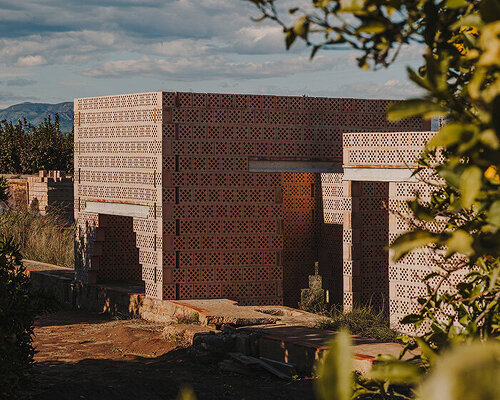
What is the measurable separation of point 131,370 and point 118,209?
4463mm

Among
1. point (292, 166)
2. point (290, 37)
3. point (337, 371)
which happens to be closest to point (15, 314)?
point (290, 37)

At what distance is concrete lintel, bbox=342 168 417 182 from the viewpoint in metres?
9.76

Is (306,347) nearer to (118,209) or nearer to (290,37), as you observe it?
(118,209)

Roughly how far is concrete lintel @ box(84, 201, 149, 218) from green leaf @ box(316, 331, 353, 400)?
10.9 metres

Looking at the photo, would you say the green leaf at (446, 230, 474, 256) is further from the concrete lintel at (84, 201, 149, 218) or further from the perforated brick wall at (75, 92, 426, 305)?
the concrete lintel at (84, 201, 149, 218)

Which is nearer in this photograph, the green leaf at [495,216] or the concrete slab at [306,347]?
the green leaf at [495,216]

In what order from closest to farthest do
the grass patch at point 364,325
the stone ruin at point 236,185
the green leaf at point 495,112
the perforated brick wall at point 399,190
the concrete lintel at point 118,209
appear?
the green leaf at point 495,112
the grass patch at point 364,325
the perforated brick wall at point 399,190
the stone ruin at point 236,185
the concrete lintel at point 118,209

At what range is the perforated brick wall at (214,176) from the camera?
1124 cm

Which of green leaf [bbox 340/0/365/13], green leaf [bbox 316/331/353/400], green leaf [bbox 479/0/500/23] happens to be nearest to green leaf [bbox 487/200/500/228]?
green leaf [bbox 479/0/500/23]

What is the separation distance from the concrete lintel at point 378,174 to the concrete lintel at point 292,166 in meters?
0.92

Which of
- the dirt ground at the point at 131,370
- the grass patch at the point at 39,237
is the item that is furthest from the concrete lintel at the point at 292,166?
the grass patch at the point at 39,237

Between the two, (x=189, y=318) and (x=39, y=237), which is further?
(x=39, y=237)

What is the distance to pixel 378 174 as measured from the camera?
33.9 feet

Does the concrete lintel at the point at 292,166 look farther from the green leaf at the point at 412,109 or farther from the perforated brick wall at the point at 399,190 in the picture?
the green leaf at the point at 412,109
